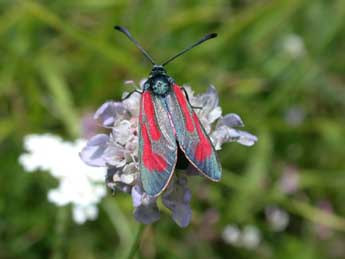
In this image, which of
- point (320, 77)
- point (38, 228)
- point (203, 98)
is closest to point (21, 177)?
point (38, 228)

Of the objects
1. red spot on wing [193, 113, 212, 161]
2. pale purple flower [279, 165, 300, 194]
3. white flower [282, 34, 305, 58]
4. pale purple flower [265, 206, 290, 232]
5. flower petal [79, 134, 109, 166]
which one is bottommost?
red spot on wing [193, 113, 212, 161]

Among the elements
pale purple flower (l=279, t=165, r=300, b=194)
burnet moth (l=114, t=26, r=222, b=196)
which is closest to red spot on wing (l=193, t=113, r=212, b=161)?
burnet moth (l=114, t=26, r=222, b=196)

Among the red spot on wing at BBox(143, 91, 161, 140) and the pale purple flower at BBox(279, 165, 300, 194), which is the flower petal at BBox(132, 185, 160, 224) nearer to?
the red spot on wing at BBox(143, 91, 161, 140)

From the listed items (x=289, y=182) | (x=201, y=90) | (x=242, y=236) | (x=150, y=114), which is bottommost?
(x=150, y=114)

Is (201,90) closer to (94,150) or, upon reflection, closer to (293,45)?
(293,45)

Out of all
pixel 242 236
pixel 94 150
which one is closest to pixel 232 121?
pixel 94 150

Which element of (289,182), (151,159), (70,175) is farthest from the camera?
(289,182)

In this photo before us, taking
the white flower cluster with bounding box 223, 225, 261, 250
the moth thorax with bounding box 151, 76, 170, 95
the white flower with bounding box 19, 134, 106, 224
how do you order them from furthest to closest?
the white flower cluster with bounding box 223, 225, 261, 250
the white flower with bounding box 19, 134, 106, 224
the moth thorax with bounding box 151, 76, 170, 95
